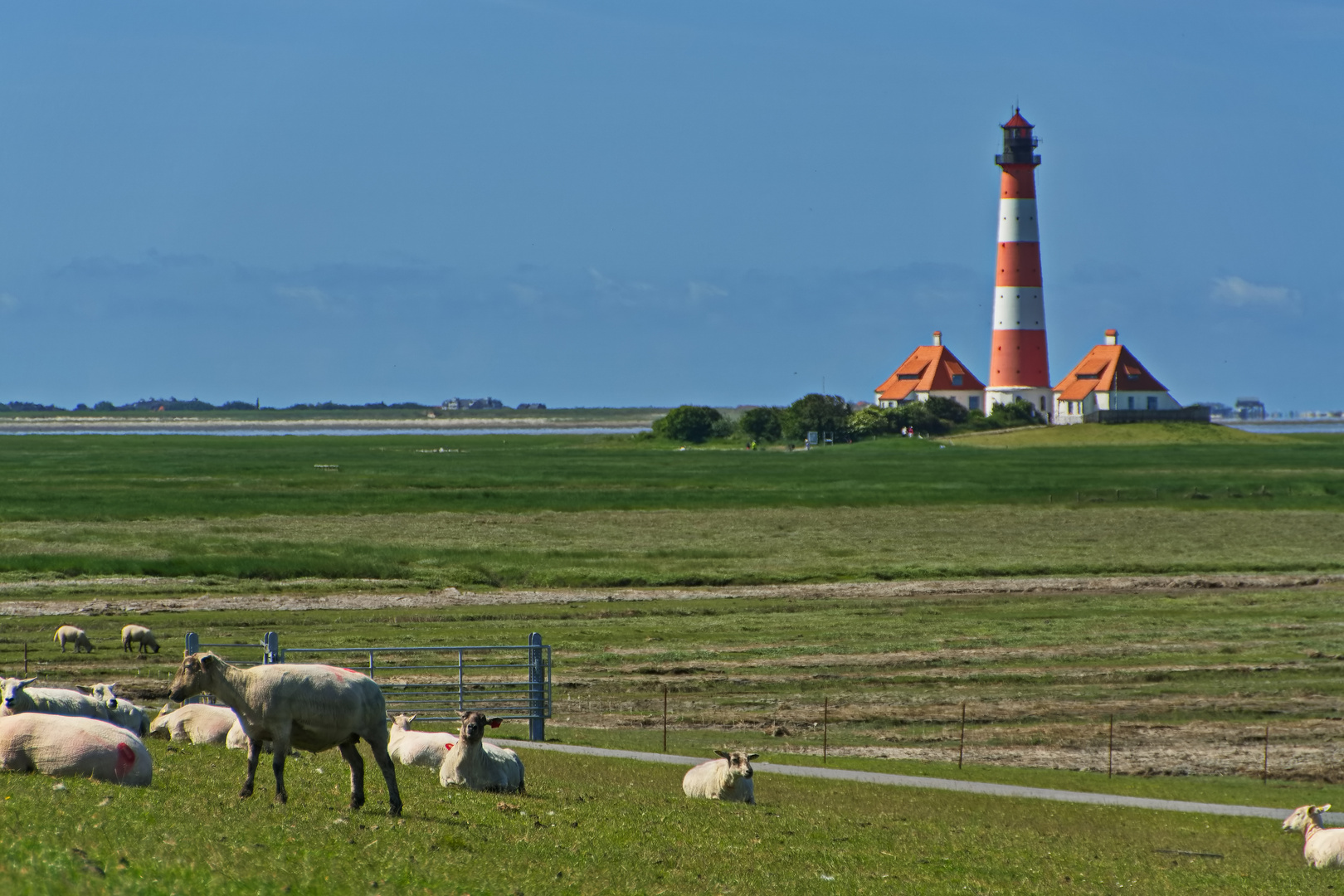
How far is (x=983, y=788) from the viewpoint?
909 inches

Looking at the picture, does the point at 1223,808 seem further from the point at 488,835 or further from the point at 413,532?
the point at 413,532

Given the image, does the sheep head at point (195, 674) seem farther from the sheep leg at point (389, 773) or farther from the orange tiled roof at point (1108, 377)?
the orange tiled roof at point (1108, 377)

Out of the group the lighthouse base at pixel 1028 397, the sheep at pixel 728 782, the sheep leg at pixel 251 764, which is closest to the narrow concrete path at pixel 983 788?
the sheep at pixel 728 782

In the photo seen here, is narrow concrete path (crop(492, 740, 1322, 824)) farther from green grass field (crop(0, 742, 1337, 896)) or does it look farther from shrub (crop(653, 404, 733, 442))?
shrub (crop(653, 404, 733, 442))

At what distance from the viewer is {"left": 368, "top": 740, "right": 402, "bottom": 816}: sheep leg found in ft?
44.8

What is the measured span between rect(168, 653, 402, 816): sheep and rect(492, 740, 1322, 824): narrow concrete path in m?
10.8

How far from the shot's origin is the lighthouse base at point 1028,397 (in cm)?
15012

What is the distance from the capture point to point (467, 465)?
383 feet

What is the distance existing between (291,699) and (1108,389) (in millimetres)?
154427

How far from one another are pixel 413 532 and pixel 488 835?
2096 inches

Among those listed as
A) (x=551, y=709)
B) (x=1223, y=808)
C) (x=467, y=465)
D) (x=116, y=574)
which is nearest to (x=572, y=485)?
(x=467, y=465)

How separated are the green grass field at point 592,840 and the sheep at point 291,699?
2.44 ft

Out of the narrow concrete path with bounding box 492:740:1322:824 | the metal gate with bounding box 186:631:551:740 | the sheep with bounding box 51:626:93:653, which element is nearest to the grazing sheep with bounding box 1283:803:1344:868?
the narrow concrete path with bounding box 492:740:1322:824

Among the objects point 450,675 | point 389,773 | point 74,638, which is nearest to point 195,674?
point 389,773
